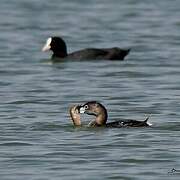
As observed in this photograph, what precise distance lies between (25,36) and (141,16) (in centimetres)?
470

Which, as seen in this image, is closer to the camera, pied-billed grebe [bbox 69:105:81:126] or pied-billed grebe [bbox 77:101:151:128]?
pied-billed grebe [bbox 77:101:151:128]

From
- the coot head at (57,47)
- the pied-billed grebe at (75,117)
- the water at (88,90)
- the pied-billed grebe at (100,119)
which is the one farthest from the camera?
the coot head at (57,47)

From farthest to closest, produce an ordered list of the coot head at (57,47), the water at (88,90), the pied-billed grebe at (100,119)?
the coot head at (57,47) → the pied-billed grebe at (100,119) → the water at (88,90)

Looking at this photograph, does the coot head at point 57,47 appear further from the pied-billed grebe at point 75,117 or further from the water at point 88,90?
the pied-billed grebe at point 75,117

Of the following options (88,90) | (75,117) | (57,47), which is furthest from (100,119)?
(57,47)

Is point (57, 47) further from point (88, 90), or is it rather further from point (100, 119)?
point (100, 119)

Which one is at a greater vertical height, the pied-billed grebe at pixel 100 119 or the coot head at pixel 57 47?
the coot head at pixel 57 47

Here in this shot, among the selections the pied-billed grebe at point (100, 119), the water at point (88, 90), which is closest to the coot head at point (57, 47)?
the water at point (88, 90)

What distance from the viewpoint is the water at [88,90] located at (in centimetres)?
1255

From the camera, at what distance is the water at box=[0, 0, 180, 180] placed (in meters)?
12.6

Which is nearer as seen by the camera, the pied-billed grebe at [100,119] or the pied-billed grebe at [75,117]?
the pied-billed grebe at [100,119]

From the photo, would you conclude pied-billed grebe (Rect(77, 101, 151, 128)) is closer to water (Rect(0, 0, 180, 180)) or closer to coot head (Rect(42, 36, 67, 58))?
water (Rect(0, 0, 180, 180))

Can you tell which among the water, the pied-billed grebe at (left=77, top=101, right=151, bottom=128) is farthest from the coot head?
the pied-billed grebe at (left=77, top=101, right=151, bottom=128)

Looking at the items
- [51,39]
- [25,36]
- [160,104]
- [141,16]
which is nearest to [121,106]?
[160,104]
